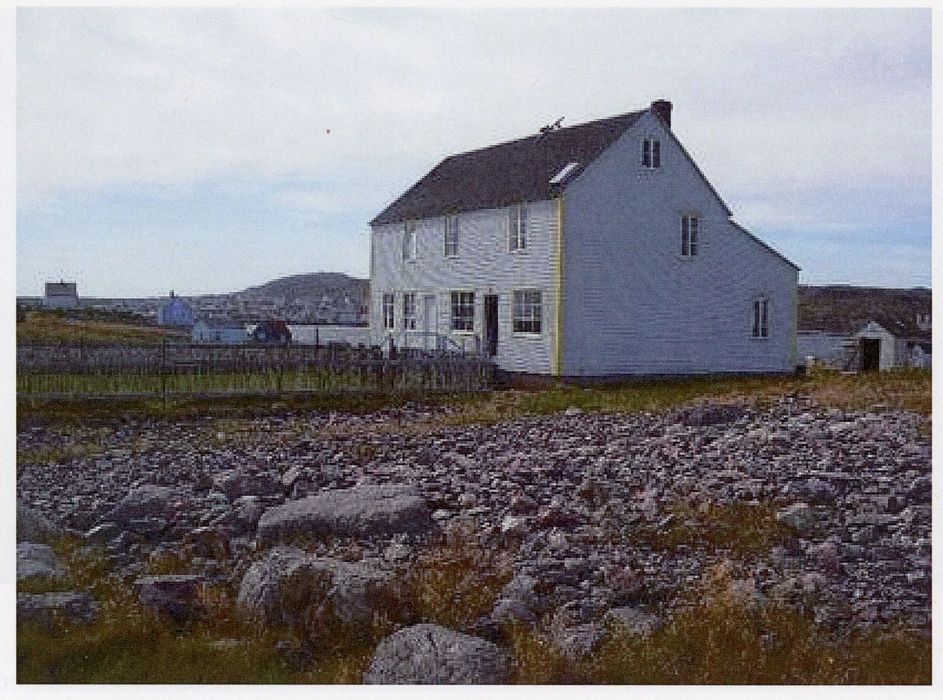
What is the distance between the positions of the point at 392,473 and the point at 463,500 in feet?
2.42

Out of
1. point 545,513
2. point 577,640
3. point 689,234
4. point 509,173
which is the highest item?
point 509,173

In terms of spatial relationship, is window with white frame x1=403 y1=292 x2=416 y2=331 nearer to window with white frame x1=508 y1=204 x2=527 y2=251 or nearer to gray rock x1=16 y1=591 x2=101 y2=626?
window with white frame x1=508 y1=204 x2=527 y2=251

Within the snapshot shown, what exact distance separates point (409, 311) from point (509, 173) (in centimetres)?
285

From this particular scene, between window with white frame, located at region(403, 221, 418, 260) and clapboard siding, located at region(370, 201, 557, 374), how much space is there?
0.28 ft

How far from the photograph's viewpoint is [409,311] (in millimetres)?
16969

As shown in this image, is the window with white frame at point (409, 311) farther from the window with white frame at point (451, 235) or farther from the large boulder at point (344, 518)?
the large boulder at point (344, 518)

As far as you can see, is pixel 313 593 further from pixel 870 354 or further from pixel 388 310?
pixel 388 310

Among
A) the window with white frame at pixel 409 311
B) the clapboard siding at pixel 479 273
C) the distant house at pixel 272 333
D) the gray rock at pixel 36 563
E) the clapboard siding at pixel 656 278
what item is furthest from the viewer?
the window with white frame at pixel 409 311

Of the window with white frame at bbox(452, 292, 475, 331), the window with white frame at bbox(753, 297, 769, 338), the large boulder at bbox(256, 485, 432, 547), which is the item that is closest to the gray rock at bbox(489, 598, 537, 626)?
the large boulder at bbox(256, 485, 432, 547)

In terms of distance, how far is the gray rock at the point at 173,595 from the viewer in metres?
5.25

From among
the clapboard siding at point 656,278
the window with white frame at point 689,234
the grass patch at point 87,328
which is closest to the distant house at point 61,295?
the grass patch at point 87,328

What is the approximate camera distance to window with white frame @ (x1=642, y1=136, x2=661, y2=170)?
47.7ft

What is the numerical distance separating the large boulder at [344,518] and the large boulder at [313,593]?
1.90 feet

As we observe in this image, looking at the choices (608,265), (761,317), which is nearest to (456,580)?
(608,265)
